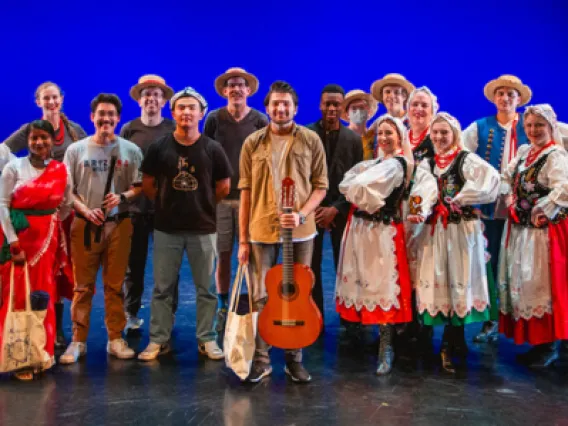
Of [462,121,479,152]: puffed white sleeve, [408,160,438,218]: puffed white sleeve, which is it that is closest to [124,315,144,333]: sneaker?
[408,160,438,218]: puffed white sleeve

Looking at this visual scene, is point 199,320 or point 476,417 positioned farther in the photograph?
point 199,320

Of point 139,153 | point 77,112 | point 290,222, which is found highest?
point 77,112

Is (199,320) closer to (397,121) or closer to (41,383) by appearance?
(41,383)

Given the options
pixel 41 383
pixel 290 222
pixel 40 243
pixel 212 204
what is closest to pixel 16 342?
pixel 41 383

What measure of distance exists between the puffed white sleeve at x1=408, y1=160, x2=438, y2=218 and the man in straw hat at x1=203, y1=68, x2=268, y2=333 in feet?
4.51

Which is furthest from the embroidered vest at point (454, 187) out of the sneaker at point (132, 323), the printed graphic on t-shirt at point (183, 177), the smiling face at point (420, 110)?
the sneaker at point (132, 323)

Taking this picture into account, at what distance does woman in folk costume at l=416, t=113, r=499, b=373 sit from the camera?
358 cm

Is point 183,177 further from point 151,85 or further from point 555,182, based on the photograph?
point 555,182

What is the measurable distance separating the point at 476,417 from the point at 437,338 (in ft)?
4.41

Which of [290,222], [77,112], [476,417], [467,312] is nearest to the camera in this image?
[476,417]

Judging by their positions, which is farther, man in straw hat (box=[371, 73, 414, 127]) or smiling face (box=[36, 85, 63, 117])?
man in straw hat (box=[371, 73, 414, 127])

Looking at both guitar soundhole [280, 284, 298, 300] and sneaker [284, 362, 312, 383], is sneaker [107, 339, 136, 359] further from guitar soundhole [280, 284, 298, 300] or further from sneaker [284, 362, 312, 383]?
guitar soundhole [280, 284, 298, 300]

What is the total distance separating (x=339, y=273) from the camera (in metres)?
3.77

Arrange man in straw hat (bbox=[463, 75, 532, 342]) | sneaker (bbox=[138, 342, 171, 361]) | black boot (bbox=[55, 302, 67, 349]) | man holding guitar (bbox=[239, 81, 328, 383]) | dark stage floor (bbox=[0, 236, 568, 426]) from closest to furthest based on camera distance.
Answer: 1. dark stage floor (bbox=[0, 236, 568, 426])
2. man holding guitar (bbox=[239, 81, 328, 383])
3. sneaker (bbox=[138, 342, 171, 361])
4. black boot (bbox=[55, 302, 67, 349])
5. man in straw hat (bbox=[463, 75, 532, 342])
